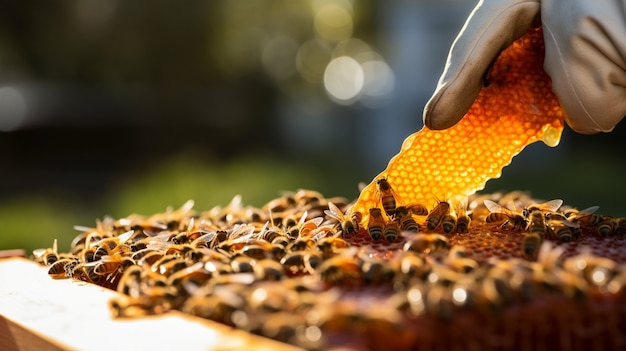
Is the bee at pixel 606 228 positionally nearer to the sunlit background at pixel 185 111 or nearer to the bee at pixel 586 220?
the bee at pixel 586 220

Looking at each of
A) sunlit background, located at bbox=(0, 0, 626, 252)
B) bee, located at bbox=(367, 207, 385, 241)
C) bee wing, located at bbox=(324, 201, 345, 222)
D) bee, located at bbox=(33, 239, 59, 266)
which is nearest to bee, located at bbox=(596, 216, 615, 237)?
bee, located at bbox=(367, 207, 385, 241)

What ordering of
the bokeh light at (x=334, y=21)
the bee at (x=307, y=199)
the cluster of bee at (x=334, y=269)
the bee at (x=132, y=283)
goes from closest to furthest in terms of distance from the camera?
the cluster of bee at (x=334, y=269)
the bee at (x=132, y=283)
the bee at (x=307, y=199)
the bokeh light at (x=334, y=21)

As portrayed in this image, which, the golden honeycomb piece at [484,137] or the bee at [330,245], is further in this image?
the golden honeycomb piece at [484,137]

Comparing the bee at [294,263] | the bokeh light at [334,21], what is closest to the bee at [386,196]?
the bee at [294,263]

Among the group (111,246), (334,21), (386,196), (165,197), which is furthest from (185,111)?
(386,196)

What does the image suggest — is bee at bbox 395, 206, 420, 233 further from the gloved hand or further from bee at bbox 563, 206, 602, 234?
bee at bbox 563, 206, 602, 234
